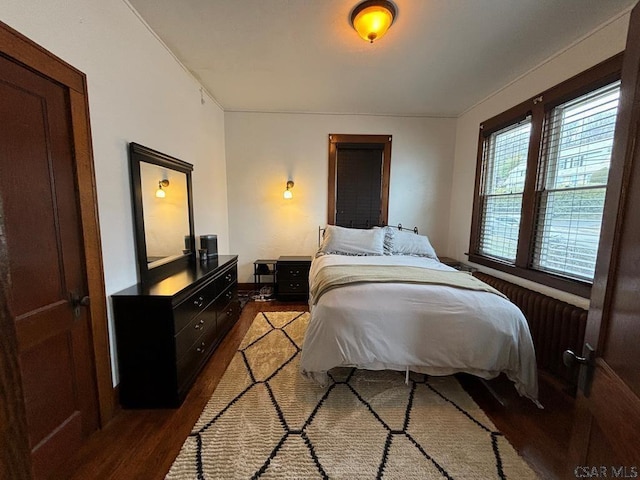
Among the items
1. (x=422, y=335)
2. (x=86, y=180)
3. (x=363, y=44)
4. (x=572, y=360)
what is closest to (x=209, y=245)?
(x=86, y=180)

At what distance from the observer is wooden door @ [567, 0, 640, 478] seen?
1.96ft

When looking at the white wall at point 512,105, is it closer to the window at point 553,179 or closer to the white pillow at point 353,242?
the window at point 553,179

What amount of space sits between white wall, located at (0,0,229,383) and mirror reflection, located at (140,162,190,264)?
18cm

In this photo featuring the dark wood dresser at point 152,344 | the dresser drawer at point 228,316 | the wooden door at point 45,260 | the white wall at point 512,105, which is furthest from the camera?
the dresser drawer at point 228,316

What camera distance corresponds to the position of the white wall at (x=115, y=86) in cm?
129

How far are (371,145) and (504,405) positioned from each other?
3270mm

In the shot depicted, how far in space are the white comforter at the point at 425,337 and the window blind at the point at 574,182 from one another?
2.79ft

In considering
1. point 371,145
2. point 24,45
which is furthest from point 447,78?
point 24,45

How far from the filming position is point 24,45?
1.13 metres

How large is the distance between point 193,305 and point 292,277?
1761mm

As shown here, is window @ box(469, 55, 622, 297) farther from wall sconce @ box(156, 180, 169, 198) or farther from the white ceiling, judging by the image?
wall sconce @ box(156, 180, 169, 198)

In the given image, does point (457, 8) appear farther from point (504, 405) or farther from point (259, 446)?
point (259, 446)

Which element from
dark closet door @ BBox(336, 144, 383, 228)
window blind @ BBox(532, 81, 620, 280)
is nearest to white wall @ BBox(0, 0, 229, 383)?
dark closet door @ BBox(336, 144, 383, 228)

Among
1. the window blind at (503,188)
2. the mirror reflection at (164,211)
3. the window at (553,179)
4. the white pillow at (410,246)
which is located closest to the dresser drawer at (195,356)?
the mirror reflection at (164,211)
